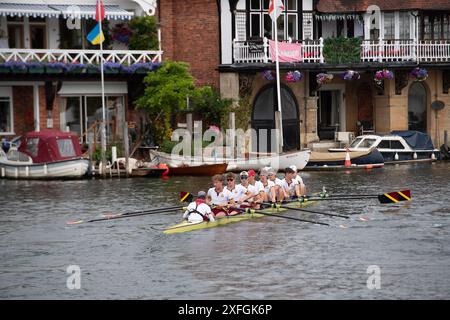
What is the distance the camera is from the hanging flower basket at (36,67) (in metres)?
45.3

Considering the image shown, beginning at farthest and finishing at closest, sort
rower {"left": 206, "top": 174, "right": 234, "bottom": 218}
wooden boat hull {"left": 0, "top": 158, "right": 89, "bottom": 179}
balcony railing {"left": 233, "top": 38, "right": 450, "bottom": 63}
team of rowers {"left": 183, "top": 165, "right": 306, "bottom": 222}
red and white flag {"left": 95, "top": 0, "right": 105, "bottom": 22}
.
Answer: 1. balcony railing {"left": 233, "top": 38, "right": 450, "bottom": 63}
2. red and white flag {"left": 95, "top": 0, "right": 105, "bottom": 22}
3. wooden boat hull {"left": 0, "top": 158, "right": 89, "bottom": 179}
4. rower {"left": 206, "top": 174, "right": 234, "bottom": 218}
5. team of rowers {"left": 183, "top": 165, "right": 306, "bottom": 222}

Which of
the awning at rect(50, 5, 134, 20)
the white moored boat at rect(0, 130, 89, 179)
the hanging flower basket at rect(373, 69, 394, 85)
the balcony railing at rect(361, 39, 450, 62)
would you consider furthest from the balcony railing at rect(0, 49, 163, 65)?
the hanging flower basket at rect(373, 69, 394, 85)

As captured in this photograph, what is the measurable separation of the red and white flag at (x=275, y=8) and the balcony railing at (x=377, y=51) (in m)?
2.38

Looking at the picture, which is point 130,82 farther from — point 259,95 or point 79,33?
point 259,95

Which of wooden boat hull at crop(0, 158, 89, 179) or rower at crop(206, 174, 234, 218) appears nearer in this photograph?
rower at crop(206, 174, 234, 218)

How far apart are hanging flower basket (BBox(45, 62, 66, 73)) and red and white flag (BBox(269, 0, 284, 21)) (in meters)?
9.64

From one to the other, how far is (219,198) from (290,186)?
3.30m

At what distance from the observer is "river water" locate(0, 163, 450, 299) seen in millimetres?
22328

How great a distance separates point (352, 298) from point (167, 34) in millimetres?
29762

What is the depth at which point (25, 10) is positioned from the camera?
1790 inches

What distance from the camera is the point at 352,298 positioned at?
2147 centimetres

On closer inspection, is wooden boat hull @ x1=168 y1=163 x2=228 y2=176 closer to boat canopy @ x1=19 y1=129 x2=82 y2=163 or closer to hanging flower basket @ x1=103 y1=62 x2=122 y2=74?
boat canopy @ x1=19 y1=129 x2=82 y2=163

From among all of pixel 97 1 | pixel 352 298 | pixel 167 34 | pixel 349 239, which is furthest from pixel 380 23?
pixel 352 298
